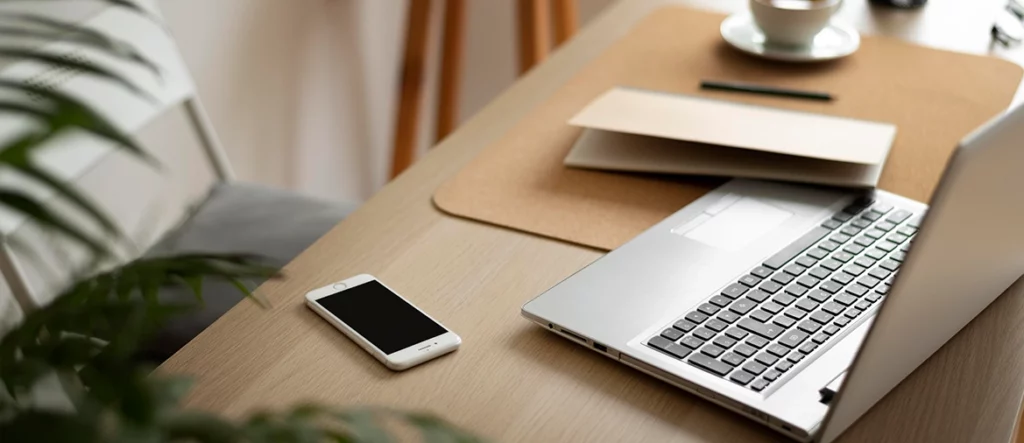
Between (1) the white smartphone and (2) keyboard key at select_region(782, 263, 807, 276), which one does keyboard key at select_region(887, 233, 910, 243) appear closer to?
(2) keyboard key at select_region(782, 263, 807, 276)

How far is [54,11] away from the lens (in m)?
1.42

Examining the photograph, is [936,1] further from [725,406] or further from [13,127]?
[13,127]

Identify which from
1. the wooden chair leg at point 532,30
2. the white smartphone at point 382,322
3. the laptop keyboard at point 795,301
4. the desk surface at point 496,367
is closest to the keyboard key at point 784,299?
the laptop keyboard at point 795,301

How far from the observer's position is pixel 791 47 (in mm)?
1233

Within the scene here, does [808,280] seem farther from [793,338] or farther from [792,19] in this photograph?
[792,19]

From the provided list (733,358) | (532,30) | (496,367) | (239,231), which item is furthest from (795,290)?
(532,30)

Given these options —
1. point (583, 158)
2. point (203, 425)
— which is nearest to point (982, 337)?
point (583, 158)

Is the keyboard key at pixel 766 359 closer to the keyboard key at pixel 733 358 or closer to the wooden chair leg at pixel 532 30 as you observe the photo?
the keyboard key at pixel 733 358

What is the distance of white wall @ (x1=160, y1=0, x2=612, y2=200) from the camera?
1.76 metres

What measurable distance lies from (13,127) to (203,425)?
966 mm

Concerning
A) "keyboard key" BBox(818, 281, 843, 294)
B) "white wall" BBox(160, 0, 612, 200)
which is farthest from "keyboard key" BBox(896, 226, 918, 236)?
"white wall" BBox(160, 0, 612, 200)

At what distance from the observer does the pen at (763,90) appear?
1130mm

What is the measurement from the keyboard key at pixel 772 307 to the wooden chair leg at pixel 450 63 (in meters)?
1.40

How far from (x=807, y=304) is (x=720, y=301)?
64 millimetres
